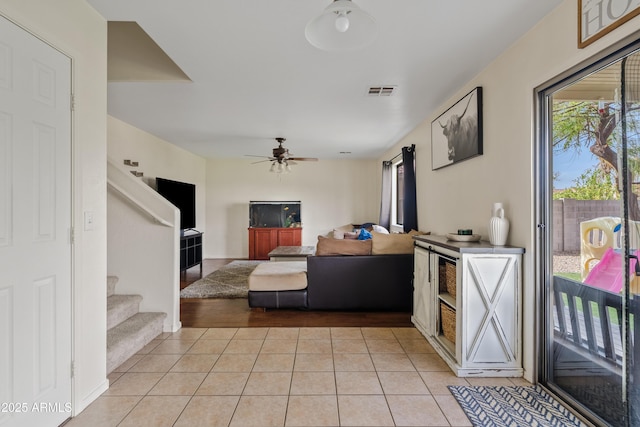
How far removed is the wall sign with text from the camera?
1.47 m

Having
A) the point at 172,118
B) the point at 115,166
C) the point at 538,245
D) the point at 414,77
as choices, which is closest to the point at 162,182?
the point at 172,118

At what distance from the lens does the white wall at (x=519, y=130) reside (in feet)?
6.10

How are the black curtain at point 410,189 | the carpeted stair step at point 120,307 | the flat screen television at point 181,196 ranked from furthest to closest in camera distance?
the flat screen television at point 181,196 < the black curtain at point 410,189 < the carpeted stair step at point 120,307

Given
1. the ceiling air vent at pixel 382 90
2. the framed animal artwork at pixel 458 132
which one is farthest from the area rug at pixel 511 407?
the ceiling air vent at pixel 382 90

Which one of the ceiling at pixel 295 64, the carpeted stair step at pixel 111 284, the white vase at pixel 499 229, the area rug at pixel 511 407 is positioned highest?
the ceiling at pixel 295 64

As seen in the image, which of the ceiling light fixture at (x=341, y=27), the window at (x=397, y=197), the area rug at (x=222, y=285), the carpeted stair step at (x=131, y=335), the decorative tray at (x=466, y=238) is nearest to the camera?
the ceiling light fixture at (x=341, y=27)

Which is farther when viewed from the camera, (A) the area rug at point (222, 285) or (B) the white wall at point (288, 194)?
(B) the white wall at point (288, 194)

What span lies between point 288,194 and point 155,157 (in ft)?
10.3

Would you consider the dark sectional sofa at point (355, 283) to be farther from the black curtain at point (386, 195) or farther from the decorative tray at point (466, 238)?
the black curtain at point (386, 195)

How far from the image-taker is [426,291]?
2.93 m

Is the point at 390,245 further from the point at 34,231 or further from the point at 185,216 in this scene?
the point at 185,216

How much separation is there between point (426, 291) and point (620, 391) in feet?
4.69

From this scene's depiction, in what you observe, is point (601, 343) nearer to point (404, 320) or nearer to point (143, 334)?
point (404, 320)

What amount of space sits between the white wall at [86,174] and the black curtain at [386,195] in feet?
17.5
